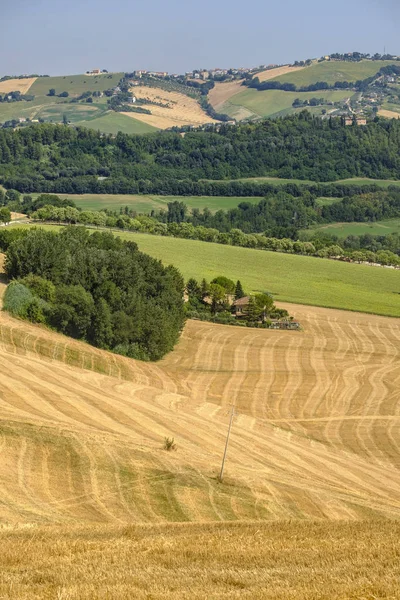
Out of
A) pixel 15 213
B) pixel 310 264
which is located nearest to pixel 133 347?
pixel 310 264

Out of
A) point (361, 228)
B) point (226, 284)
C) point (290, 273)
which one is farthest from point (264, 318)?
point (361, 228)

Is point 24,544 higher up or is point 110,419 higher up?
point 24,544

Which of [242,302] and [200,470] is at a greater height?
[200,470]

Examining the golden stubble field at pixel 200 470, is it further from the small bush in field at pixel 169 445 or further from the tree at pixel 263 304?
the tree at pixel 263 304

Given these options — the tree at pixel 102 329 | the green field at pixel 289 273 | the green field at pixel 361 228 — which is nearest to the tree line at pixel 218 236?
the green field at pixel 289 273

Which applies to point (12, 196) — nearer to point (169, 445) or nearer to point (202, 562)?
point (169, 445)

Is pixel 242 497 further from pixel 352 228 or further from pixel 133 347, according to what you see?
pixel 352 228
